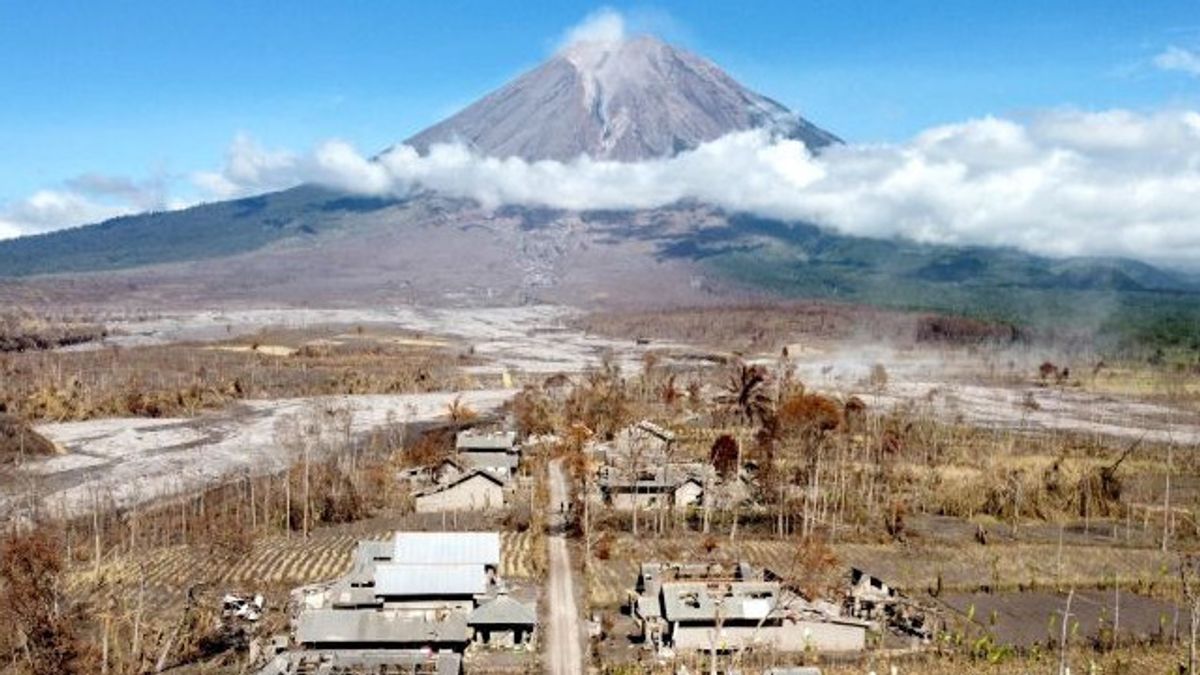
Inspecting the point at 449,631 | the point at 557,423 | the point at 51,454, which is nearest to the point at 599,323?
the point at 557,423

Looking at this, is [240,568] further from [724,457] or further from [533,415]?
[533,415]

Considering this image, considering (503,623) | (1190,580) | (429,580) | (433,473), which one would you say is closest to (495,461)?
(433,473)

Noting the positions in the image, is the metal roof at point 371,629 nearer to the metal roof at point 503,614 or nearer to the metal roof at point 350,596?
the metal roof at point 503,614

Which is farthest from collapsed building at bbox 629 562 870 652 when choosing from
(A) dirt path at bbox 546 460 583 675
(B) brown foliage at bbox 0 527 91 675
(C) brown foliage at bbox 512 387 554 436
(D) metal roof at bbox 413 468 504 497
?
(C) brown foliage at bbox 512 387 554 436

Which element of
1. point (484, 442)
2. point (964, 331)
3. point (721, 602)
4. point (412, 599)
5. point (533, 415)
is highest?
point (964, 331)

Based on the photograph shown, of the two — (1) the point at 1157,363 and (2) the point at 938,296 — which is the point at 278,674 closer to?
(1) the point at 1157,363
